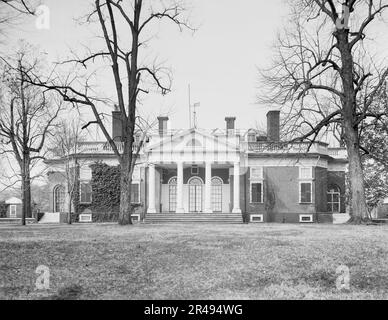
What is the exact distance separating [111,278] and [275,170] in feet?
101

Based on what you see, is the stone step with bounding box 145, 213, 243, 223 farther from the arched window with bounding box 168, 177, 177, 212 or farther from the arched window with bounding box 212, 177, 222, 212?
the arched window with bounding box 212, 177, 222, 212

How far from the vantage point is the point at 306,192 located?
3869 centimetres

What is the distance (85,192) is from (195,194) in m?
9.19

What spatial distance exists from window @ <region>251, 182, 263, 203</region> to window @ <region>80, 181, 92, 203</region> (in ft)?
44.0

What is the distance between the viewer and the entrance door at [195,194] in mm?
39469

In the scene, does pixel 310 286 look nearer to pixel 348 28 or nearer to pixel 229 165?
pixel 348 28

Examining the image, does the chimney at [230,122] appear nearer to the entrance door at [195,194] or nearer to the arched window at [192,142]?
Answer: the entrance door at [195,194]

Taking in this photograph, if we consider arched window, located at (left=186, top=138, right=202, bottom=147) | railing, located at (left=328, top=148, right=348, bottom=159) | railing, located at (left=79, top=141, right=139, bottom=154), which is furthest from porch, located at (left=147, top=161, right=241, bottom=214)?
railing, located at (left=328, top=148, right=348, bottom=159)

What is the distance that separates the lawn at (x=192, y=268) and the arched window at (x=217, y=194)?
26.1 metres

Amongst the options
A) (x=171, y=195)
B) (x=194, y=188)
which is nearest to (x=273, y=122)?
(x=194, y=188)

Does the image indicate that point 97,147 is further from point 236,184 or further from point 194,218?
point 236,184

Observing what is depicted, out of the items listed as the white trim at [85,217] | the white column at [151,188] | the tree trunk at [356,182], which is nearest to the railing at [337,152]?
the white column at [151,188]

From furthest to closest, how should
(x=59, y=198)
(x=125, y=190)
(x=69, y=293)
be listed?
1. (x=59, y=198)
2. (x=125, y=190)
3. (x=69, y=293)
